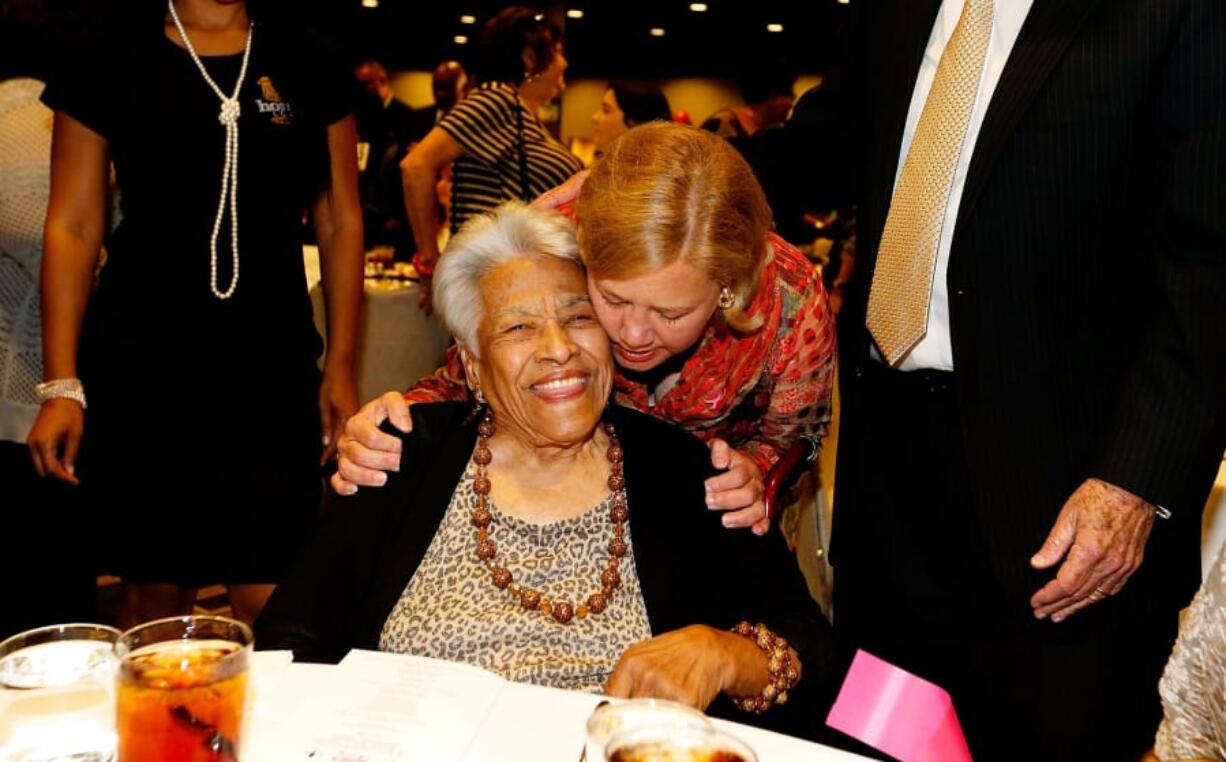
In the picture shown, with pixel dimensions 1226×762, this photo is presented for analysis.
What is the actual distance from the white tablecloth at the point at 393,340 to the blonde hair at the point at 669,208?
2690 millimetres

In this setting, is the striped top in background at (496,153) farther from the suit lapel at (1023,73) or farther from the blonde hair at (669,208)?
the suit lapel at (1023,73)

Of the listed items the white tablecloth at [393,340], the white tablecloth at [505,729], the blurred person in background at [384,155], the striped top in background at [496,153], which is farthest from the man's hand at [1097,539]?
the blurred person in background at [384,155]

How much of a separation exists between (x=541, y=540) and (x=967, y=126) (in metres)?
1.01

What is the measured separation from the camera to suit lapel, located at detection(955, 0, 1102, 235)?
184 centimetres

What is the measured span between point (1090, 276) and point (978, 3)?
0.51m

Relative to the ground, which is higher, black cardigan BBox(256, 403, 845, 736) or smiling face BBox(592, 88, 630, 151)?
smiling face BBox(592, 88, 630, 151)

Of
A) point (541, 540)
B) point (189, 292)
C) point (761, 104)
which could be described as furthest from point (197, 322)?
point (761, 104)

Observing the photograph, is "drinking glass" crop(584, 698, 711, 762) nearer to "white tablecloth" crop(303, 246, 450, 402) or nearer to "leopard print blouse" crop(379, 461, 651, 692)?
"leopard print blouse" crop(379, 461, 651, 692)

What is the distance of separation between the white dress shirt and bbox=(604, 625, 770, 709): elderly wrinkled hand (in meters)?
0.68

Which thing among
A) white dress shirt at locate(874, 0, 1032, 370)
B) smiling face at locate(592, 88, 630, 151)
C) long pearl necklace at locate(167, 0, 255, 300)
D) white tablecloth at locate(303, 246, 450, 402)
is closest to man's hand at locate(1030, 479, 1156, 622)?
white dress shirt at locate(874, 0, 1032, 370)

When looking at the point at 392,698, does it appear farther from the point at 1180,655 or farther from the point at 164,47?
the point at 164,47

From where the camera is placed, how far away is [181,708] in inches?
41.1

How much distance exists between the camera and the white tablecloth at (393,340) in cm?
453

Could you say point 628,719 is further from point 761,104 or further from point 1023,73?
point 761,104
